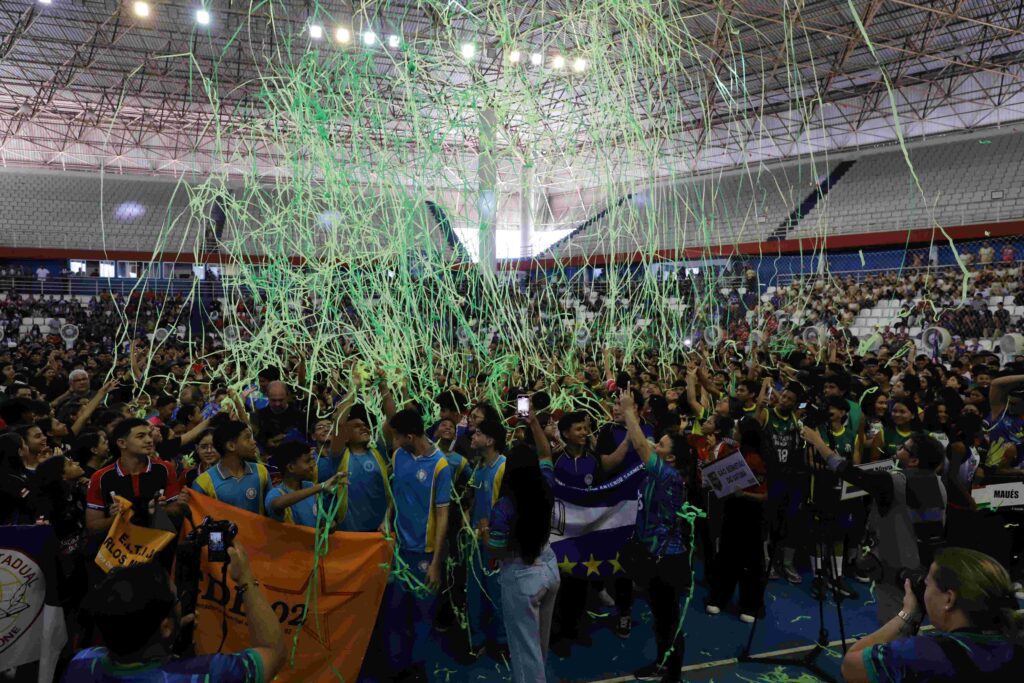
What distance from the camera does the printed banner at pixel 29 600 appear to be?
10.7ft

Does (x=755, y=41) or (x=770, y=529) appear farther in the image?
(x=755, y=41)

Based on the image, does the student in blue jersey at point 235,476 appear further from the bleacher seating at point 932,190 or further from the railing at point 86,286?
the railing at point 86,286

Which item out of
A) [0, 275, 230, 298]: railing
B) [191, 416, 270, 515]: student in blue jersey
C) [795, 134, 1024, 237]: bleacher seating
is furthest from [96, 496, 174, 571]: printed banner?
[0, 275, 230, 298]: railing

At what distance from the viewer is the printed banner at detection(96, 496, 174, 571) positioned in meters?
3.08

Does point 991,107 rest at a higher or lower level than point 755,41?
lower

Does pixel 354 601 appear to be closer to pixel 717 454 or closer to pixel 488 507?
pixel 488 507

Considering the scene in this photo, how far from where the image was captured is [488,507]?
399cm

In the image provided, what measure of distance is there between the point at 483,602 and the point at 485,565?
25 centimetres

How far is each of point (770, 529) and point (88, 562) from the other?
4428mm

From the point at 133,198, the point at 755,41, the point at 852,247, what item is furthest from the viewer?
the point at 133,198

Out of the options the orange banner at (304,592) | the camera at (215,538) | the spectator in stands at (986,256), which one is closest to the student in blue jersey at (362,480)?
the orange banner at (304,592)

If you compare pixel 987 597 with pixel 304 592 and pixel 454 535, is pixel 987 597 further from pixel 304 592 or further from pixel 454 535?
pixel 454 535

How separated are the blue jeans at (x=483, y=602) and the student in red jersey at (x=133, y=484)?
167 centimetres

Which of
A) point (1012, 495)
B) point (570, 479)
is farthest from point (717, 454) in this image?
point (1012, 495)
